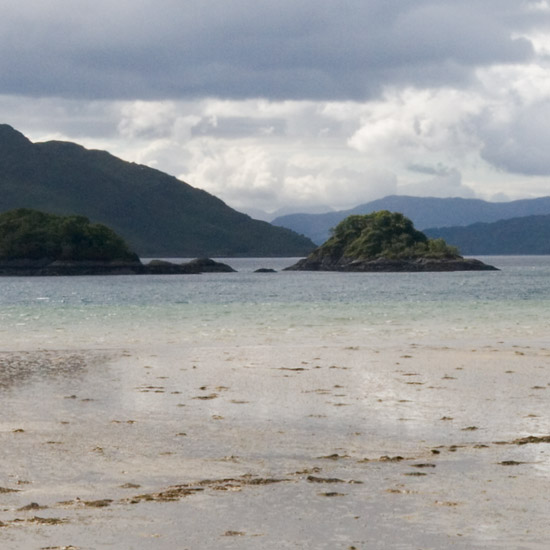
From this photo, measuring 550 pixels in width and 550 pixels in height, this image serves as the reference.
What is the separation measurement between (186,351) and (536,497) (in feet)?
83.1

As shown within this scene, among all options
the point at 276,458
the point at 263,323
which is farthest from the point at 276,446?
the point at 263,323

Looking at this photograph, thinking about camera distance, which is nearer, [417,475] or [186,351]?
[417,475]

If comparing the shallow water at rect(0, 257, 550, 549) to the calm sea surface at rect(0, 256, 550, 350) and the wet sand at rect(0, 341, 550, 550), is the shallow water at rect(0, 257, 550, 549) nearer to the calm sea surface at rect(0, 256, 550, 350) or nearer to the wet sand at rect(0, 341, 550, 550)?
the wet sand at rect(0, 341, 550, 550)

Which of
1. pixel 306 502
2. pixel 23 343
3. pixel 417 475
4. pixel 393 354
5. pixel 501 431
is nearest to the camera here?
pixel 306 502

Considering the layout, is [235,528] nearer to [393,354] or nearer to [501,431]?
[501,431]

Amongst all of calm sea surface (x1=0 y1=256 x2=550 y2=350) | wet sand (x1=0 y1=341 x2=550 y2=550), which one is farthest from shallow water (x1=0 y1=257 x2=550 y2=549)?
calm sea surface (x1=0 y1=256 x2=550 y2=350)

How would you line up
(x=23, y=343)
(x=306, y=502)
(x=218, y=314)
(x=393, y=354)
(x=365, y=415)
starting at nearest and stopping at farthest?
1. (x=306, y=502)
2. (x=365, y=415)
3. (x=393, y=354)
4. (x=23, y=343)
5. (x=218, y=314)

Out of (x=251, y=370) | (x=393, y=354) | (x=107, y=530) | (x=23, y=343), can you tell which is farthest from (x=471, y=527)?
(x=23, y=343)

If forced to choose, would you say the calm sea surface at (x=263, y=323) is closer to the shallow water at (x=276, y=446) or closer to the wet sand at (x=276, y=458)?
the shallow water at (x=276, y=446)

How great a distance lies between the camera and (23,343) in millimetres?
40906

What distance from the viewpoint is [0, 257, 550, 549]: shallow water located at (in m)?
9.88

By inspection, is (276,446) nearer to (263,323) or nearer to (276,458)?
(276,458)

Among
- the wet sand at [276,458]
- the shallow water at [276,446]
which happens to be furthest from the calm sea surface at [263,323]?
the wet sand at [276,458]

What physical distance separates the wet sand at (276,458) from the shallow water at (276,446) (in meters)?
0.04
